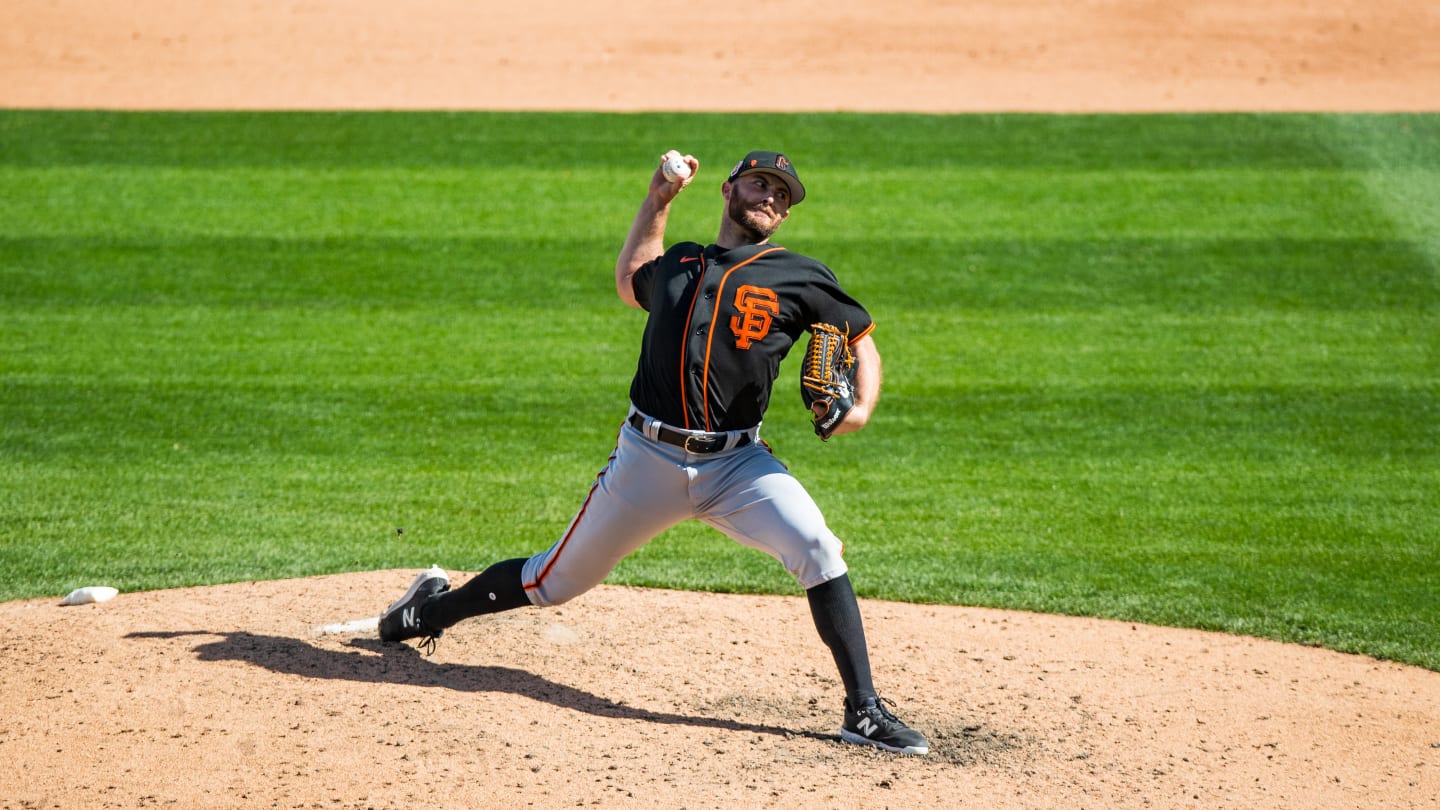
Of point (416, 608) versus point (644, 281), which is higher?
point (644, 281)

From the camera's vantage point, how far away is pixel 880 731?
4.31 metres

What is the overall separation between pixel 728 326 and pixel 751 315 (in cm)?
8

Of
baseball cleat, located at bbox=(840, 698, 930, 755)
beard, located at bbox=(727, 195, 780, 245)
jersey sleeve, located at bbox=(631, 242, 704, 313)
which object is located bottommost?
baseball cleat, located at bbox=(840, 698, 930, 755)

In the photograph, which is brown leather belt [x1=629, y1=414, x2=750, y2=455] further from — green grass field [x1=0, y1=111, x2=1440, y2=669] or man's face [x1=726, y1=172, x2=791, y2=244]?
green grass field [x1=0, y1=111, x2=1440, y2=669]

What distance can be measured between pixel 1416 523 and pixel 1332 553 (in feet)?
2.14

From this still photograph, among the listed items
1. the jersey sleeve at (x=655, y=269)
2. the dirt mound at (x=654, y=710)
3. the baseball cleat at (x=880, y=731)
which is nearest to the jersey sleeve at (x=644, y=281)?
the jersey sleeve at (x=655, y=269)

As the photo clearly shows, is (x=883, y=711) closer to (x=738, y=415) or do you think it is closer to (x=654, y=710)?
(x=654, y=710)

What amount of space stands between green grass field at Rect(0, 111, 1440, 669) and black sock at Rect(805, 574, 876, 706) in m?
1.81

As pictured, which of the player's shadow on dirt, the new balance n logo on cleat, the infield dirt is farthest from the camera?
the new balance n logo on cleat

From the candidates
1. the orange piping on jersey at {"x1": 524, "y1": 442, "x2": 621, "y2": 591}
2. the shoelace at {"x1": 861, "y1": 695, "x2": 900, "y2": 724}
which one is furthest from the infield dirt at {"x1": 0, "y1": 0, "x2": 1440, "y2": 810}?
the orange piping on jersey at {"x1": 524, "y1": 442, "x2": 621, "y2": 591}

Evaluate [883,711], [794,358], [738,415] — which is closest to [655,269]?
[738,415]

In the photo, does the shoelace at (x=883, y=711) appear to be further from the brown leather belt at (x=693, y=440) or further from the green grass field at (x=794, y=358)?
the green grass field at (x=794, y=358)

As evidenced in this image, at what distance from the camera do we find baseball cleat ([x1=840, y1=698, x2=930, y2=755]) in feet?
14.1

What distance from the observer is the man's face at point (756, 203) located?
14.6ft
